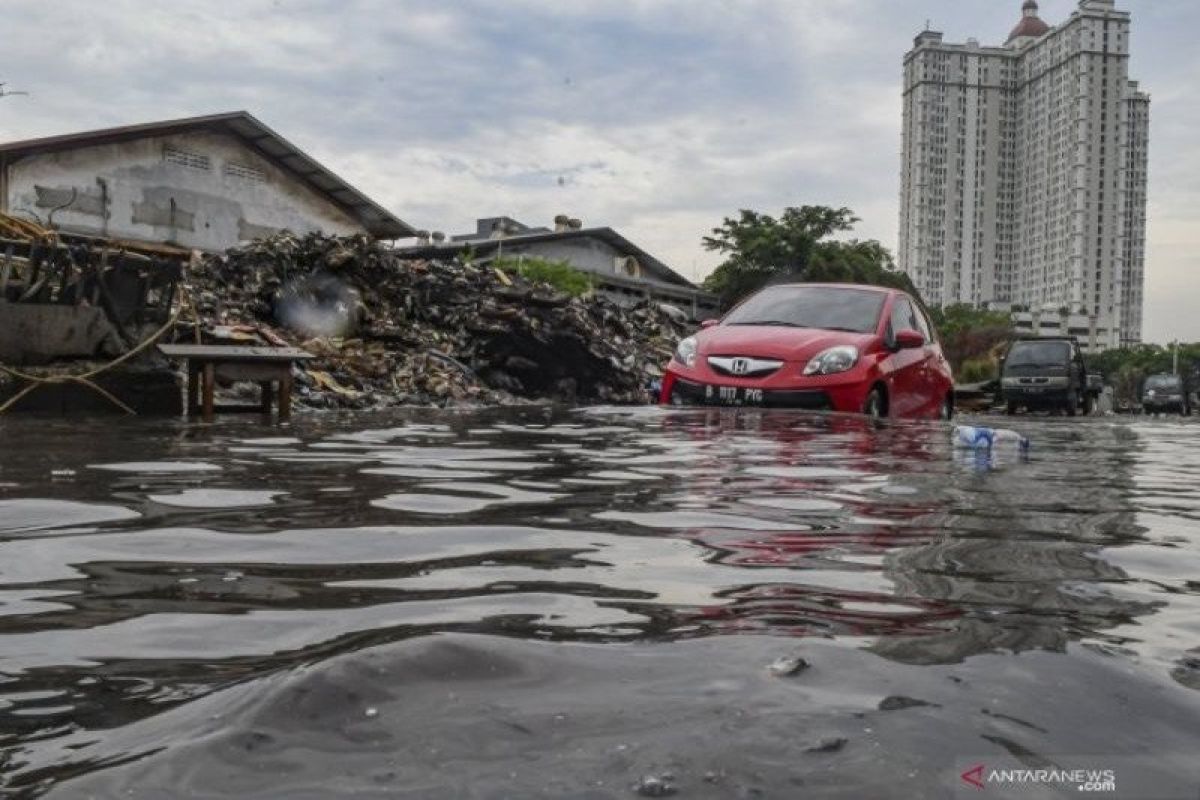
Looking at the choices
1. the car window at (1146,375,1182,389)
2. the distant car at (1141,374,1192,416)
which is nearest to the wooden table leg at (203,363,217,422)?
the distant car at (1141,374,1192,416)

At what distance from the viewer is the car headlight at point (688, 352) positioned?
9.16 metres

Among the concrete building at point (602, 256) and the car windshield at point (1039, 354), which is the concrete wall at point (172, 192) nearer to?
the concrete building at point (602, 256)

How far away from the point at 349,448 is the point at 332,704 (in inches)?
185

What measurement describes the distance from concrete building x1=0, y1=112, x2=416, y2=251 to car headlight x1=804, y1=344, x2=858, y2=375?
16.3m

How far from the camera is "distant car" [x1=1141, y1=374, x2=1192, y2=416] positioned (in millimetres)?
34500

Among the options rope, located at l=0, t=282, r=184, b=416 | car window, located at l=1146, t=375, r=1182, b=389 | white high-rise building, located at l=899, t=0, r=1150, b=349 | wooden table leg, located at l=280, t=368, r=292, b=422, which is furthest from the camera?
white high-rise building, located at l=899, t=0, r=1150, b=349

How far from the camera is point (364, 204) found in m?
27.7

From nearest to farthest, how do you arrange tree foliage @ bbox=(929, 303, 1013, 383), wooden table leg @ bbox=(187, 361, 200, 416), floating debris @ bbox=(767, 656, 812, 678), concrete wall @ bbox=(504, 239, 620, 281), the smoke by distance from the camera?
floating debris @ bbox=(767, 656, 812, 678), wooden table leg @ bbox=(187, 361, 200, 416), the smoke, concrete wall @ bbox=(504, 239, 620, 281), tree foliage @ bbox=(929, 303, 1013, 383)

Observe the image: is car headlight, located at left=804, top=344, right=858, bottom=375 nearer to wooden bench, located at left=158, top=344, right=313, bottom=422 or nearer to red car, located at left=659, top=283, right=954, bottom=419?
red car, located at left=659, top=283, right=954, bottom=419

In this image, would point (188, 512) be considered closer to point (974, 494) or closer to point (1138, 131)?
point (974, 494)

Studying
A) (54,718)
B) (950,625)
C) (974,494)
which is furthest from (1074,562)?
(54,718)

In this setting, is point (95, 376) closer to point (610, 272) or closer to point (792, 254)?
point (610, 272)

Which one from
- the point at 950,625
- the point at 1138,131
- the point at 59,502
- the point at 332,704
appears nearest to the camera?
the point at 332,704

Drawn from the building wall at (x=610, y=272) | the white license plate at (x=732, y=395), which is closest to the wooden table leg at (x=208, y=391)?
the white license plate at (x=732, y=395)
